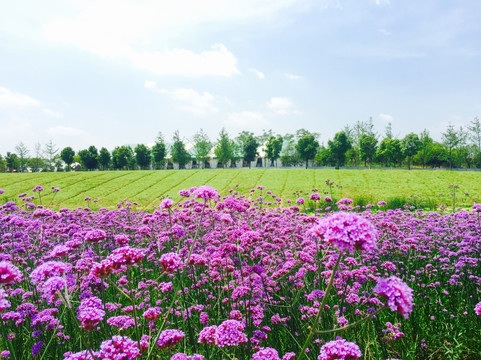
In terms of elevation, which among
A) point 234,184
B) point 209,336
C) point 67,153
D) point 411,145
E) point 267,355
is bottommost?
point 234,184

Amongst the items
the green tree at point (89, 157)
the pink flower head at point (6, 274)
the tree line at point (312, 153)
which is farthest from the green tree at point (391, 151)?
the pink flower head at point (6, 274)

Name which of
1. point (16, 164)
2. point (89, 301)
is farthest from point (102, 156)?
point (89, 301)

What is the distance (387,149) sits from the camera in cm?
6156

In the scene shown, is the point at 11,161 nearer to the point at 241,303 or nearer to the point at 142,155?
the point at 142,155

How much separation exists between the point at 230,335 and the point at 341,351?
87 centimetres

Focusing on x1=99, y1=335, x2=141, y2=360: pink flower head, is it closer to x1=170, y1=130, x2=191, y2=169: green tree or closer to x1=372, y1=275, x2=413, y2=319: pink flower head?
x1=372, y1=275, x2=413, y2=319: pink flower head

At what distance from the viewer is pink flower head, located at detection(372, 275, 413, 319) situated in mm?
1810

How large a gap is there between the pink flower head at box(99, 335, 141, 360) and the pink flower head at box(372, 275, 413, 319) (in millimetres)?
1683

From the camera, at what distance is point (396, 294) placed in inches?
72.6

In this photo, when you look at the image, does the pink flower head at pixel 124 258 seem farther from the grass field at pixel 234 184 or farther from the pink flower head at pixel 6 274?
the grass field at pixel 234 184

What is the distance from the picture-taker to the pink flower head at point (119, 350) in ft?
6.49

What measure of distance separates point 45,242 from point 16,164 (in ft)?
287

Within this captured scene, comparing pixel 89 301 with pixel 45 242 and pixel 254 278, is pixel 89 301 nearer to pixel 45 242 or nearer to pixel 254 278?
pixel 254 278

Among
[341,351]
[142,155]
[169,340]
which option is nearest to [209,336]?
[169,340]
